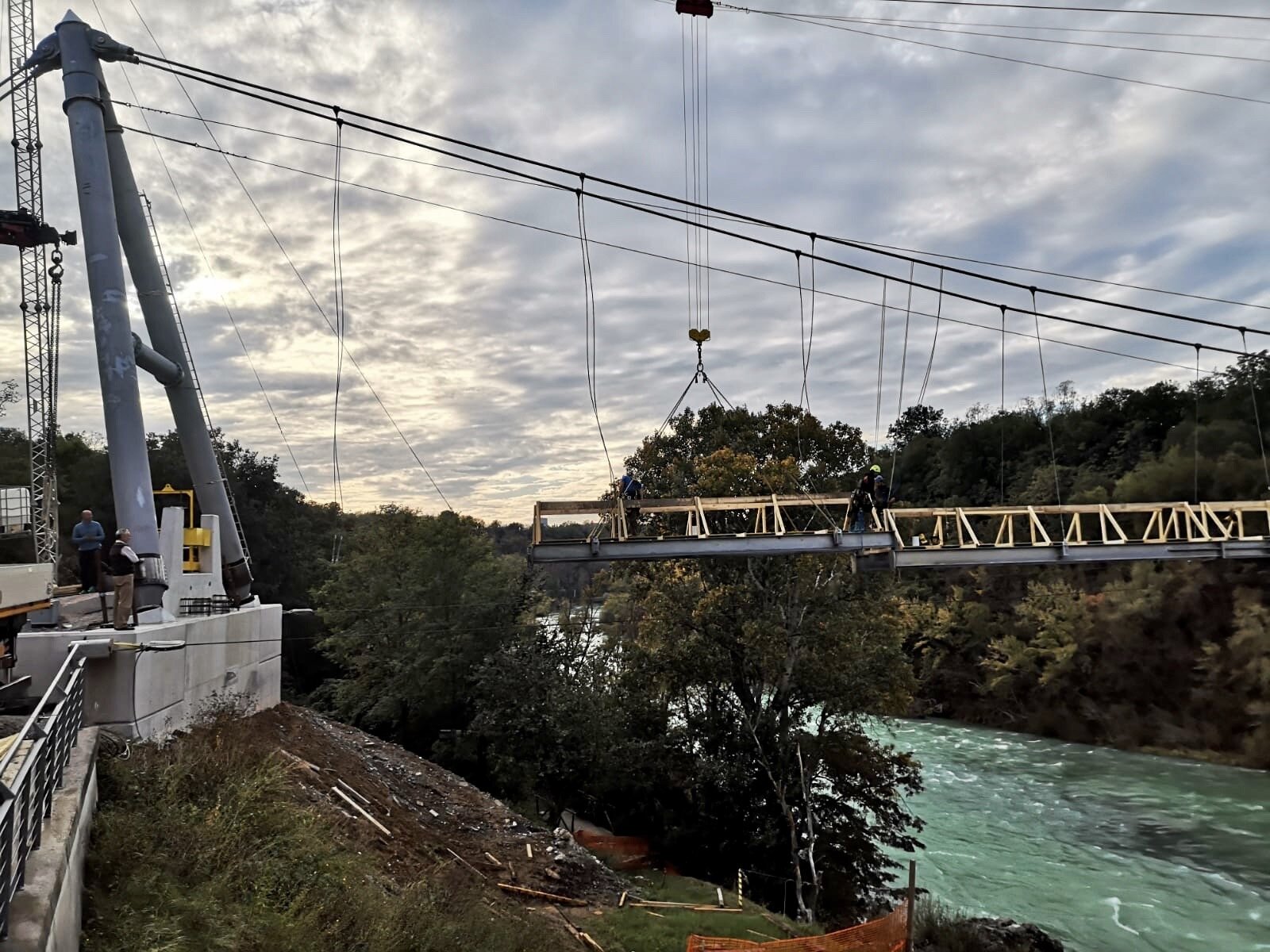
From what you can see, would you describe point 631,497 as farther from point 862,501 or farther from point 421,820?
point 421,820

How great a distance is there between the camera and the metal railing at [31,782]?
14.3ft

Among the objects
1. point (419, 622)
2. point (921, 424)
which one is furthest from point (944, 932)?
point (921, 424)

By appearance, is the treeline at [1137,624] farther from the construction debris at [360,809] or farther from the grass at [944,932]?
the construction debris at [360,809]

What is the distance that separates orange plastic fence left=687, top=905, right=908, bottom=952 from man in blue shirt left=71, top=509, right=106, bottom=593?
38.2 feet

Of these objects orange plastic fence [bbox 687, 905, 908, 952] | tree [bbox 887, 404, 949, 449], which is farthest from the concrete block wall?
tree [bbox 887, 404, 949, 449]

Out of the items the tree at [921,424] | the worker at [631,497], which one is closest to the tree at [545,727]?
the worker at [631,497]

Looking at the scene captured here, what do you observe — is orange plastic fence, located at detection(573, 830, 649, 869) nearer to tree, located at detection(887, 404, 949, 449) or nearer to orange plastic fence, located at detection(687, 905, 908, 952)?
orange plastic fence, located at detection(687, 905, 908, 952)

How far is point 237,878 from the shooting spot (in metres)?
7.75

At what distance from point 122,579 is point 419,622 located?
21.2m

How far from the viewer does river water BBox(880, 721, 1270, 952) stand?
20.5 metres

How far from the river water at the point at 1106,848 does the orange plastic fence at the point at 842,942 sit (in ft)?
22.6

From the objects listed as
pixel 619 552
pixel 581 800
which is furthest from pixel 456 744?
pixel 619 552

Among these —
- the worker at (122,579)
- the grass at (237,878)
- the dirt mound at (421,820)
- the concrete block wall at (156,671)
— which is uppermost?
the worker at (122,579)

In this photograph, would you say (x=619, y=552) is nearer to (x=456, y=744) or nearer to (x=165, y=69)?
(x=165, y=69)
